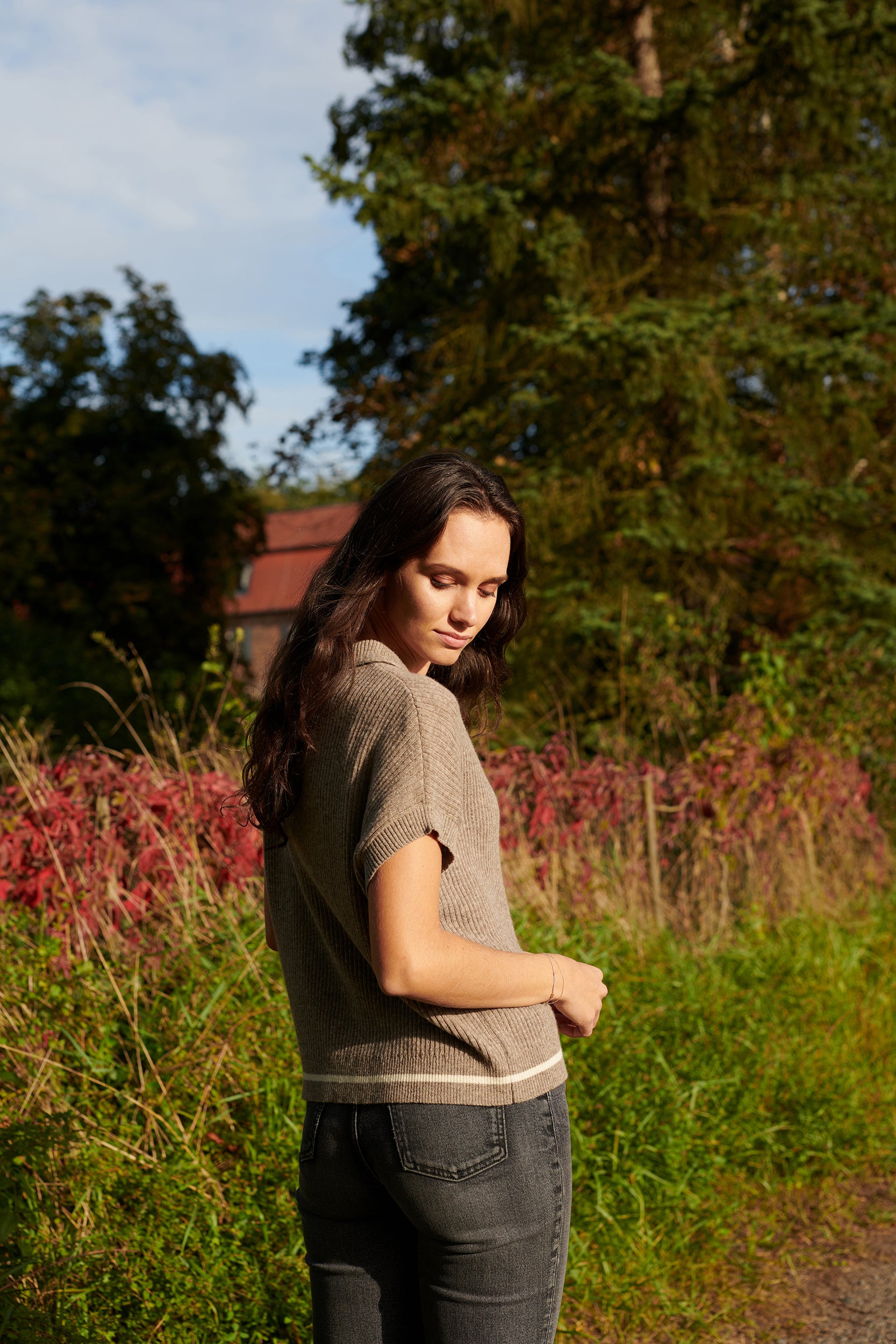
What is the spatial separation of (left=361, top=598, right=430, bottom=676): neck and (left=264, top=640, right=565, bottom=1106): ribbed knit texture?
120 millimetres

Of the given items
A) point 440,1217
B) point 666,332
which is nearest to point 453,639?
point 440,1217

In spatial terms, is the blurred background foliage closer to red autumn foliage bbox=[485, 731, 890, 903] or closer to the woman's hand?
red autumn foliage bbox=[485, 731, 890, 903]

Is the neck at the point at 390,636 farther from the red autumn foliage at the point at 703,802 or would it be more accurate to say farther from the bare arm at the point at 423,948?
the red autumn foliage at the point at 703,802

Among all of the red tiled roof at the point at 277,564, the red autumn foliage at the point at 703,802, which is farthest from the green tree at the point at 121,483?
the red tiled roof at the point at 277,564

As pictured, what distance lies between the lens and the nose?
1.50 meters

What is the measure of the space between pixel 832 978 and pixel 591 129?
6.03 m

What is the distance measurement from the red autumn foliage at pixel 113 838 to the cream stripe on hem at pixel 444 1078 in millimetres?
2379

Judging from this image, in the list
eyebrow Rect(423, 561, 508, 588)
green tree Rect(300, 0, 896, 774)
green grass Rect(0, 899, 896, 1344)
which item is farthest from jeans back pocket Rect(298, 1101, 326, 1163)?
green tree Rect(300, 0, 896, 774)

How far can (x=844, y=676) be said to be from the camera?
6.30 m

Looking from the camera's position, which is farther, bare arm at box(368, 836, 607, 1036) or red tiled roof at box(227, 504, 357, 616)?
red tiled roof at box(227, 504, 357, 616)

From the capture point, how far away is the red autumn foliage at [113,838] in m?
3.67

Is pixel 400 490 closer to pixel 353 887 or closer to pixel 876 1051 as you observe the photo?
pixel 353 887

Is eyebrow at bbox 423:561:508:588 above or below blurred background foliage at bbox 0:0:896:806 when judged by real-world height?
below

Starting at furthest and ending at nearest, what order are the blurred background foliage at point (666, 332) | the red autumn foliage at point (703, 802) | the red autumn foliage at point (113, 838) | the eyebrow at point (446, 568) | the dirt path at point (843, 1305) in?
the blurred background foliage at point (666, 332), the red autumn foliage at point (703, 802), the red autumn foliage at point (113, 838), the dirt path at point (843, 1305), the eyebrow at point (446, 568)
